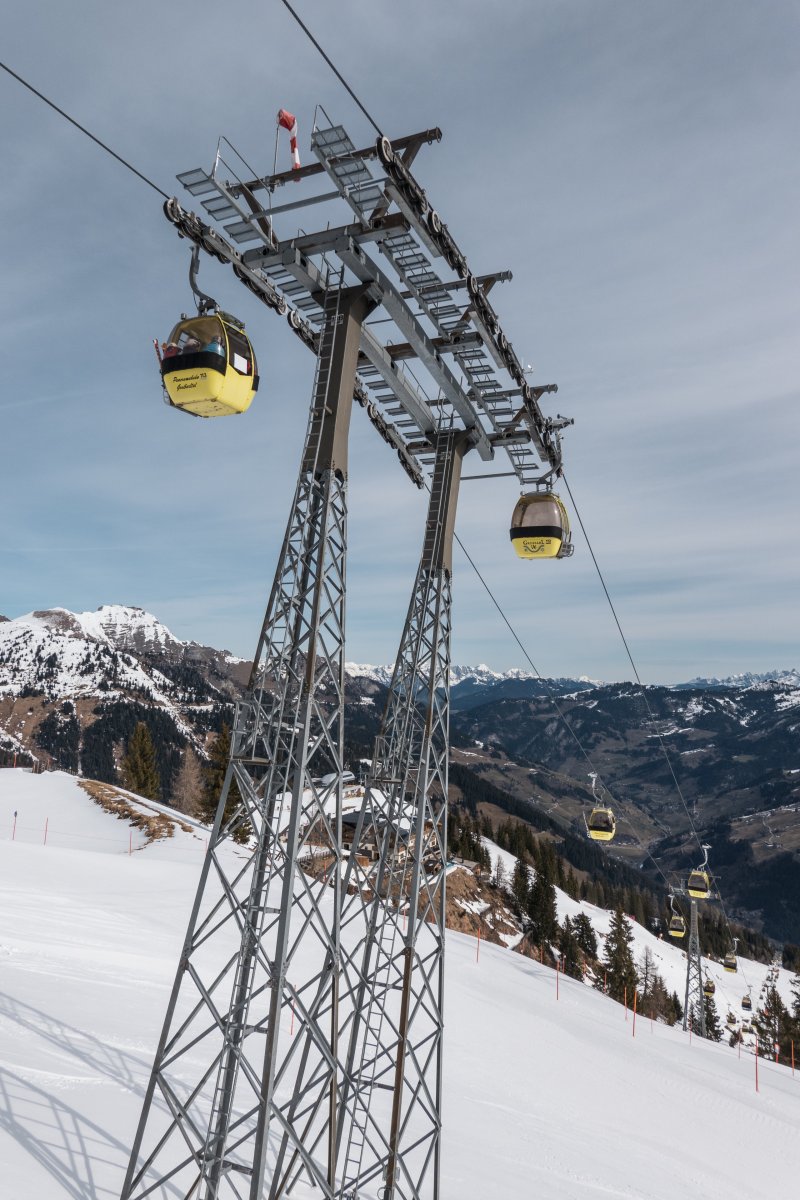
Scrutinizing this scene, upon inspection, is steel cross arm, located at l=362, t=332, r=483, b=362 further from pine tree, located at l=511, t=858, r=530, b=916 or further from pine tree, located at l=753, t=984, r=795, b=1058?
pine tree, located at l=511, t=858, r=530, b=916

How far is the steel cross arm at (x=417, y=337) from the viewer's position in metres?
11.2

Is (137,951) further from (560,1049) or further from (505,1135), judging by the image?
(560,1049)

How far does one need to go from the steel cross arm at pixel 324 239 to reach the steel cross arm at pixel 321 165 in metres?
0.78

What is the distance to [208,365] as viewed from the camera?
9.27m

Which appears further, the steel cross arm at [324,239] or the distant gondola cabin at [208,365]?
the steel cross arm at [324,239]

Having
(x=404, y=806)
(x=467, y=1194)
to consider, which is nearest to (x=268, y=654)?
(x=404, y=806)

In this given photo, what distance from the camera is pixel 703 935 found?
5650 inches

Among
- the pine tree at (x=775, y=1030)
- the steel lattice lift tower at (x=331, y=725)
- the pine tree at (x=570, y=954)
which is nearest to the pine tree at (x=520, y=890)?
the pine tree at (x=570, y=954)

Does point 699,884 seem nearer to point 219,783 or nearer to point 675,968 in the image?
point 219,783

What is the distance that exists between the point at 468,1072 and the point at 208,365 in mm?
22681

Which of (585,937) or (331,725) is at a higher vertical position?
(331,725)

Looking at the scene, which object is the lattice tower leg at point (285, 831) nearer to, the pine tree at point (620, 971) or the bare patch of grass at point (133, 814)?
the bare patch of grass at point (133, 814)

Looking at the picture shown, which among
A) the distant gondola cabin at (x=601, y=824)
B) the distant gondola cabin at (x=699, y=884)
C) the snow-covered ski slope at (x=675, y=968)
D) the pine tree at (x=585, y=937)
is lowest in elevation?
the snow-covered ski slope at (x=675, y=968)

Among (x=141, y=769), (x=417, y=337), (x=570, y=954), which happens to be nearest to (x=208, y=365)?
(x=417, y=337)
